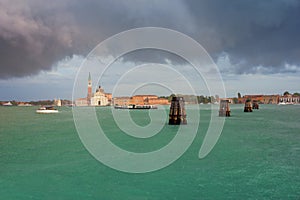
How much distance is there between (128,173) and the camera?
1422cm

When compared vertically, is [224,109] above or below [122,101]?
below

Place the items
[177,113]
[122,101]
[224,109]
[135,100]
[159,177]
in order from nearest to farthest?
[159,177]
[177,113]
[224,109]
[135,100]
[122,101]

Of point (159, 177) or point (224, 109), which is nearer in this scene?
point (159, 177)

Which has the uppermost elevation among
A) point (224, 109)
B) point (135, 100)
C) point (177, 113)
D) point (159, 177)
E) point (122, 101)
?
point (135, 100)

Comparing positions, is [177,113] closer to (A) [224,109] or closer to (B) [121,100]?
(A) [224,109]

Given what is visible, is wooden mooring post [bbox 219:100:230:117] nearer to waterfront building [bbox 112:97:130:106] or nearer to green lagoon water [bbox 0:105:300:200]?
green lagoon water [bbox 0:105:300:200]

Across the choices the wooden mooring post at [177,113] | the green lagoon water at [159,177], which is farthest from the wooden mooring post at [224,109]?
the green lagoon water at [159,177]

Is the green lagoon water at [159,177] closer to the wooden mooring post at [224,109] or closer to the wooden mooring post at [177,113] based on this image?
the wooden mooring post at [177,113]

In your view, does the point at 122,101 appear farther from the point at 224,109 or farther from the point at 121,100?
the point at 224,109

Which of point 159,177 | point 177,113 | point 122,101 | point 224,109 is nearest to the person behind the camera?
point 159,177

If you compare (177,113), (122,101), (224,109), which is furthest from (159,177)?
(122,101)

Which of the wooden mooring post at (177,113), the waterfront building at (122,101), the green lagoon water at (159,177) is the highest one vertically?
the waterfront building at (122,101)

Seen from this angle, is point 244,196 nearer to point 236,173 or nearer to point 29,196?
point 236,173

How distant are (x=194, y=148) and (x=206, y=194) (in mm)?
10521
